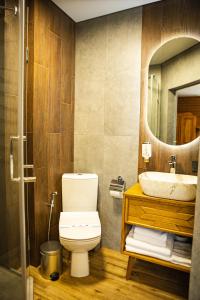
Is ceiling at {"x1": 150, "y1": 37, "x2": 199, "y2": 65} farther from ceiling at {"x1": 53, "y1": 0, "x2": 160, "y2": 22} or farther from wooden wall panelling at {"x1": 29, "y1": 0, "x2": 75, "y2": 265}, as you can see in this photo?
wooden wall panelling at {"x1": 29, "y1": 0, "x2": 75, "y2": 265}

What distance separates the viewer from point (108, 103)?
225cm

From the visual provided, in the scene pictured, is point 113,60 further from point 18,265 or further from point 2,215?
point 18,265

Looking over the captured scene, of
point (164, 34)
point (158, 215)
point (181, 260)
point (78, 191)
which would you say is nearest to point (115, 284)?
point (181, 260)

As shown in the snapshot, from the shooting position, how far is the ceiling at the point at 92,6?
1960 mm

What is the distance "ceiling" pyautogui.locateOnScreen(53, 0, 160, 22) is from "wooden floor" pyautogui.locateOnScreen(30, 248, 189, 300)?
2.56 meters

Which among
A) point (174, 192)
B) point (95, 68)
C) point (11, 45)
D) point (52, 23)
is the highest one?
point (52, 23)

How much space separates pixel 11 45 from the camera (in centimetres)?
133

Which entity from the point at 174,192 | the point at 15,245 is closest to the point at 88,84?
the point at 174,192

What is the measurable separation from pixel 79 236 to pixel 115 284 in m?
0.55

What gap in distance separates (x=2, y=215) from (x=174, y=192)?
1.34 meters

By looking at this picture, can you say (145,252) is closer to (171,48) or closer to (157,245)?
(157,245)

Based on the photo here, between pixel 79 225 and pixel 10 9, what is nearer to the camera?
pixel 10 9

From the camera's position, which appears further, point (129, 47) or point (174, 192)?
point (129, 47)

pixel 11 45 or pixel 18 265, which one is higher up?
pixel 11 45
